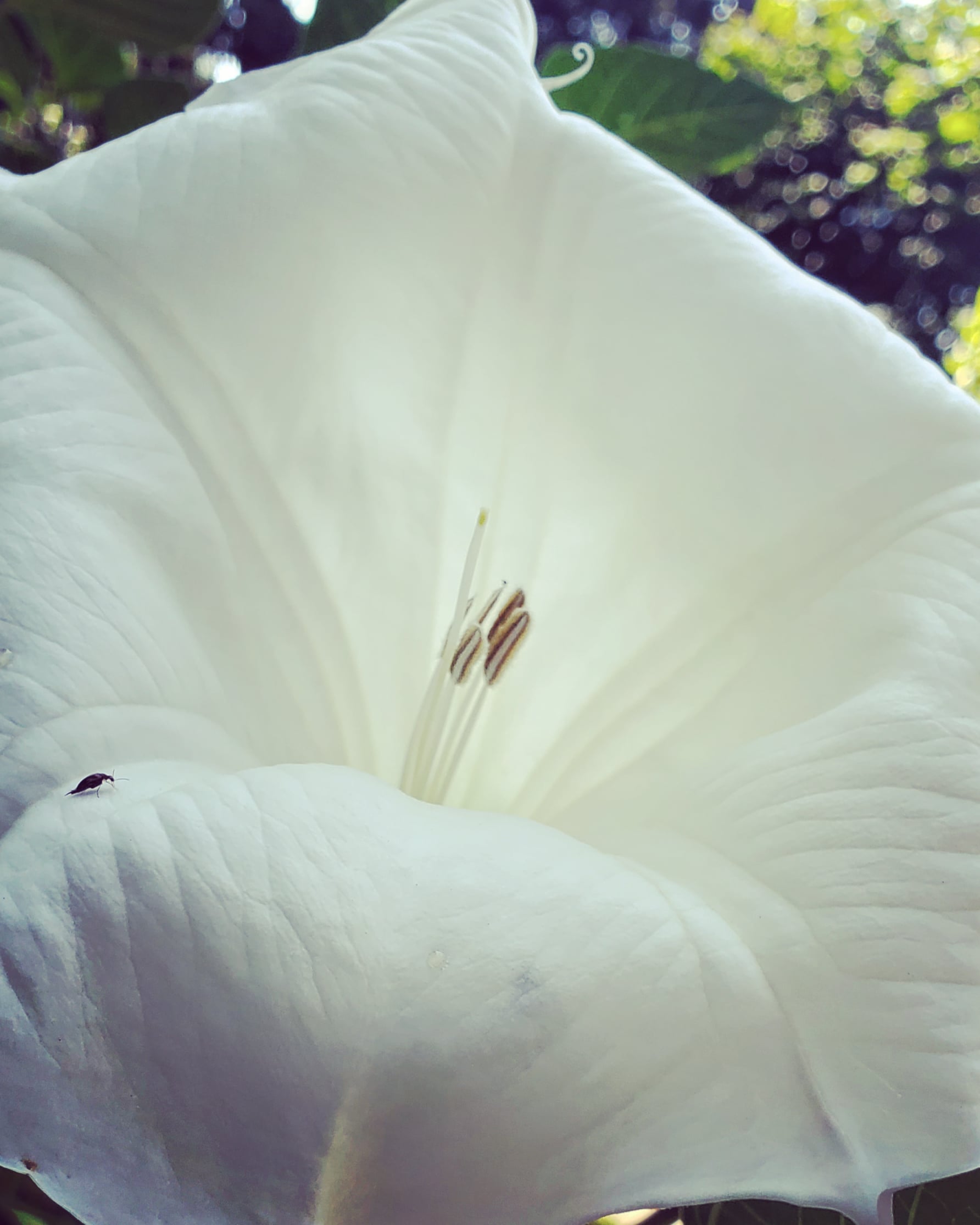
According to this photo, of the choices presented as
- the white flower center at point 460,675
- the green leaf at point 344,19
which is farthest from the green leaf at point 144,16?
the white flower center at point 460,675

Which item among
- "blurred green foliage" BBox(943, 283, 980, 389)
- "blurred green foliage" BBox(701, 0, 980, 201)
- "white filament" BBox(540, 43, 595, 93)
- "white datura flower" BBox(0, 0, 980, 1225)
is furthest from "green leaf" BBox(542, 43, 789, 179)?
"blurred green foliage" BBox(701, 0, 980, 201)

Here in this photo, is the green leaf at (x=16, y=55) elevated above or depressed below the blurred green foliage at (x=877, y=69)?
above

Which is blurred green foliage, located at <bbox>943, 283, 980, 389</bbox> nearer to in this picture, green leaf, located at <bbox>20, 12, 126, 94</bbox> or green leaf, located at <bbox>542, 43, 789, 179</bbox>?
green leaf, located at <bbox>542, 43, 789, 179</bbox>

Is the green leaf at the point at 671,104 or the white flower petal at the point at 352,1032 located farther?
the green leaf at the point at 671,104

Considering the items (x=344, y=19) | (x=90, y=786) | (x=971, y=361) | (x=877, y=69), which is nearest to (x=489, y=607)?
(x=90, y=786)

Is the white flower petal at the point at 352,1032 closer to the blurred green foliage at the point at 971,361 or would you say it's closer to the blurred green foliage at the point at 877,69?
the blurred green foliage at the point at 971,361

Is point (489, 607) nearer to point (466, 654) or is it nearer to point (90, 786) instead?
point (466, 654)
